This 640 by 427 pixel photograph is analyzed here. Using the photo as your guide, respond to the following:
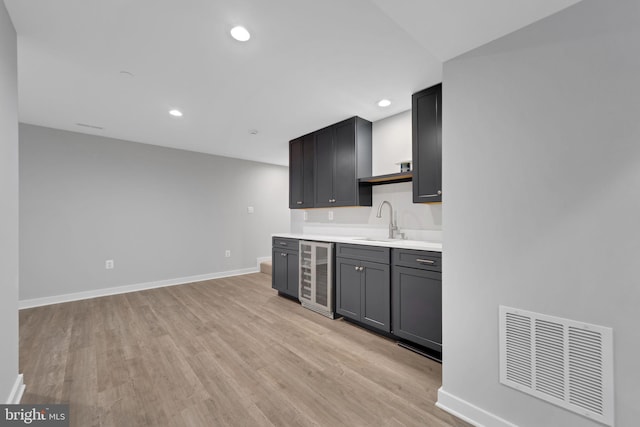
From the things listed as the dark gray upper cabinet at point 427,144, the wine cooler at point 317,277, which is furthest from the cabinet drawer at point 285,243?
the dark gray upper cabinet at point 427,144

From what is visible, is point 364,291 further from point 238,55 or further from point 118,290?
point 118,290

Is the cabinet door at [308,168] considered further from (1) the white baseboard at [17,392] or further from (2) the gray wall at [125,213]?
(1) the white baseboard at [17,392]

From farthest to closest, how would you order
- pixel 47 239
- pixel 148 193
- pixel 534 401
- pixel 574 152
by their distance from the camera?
1. pixel 148 193
2. pixel 47 239
3. pixel 534 401
4. pixel 574 152

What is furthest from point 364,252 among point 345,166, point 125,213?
point 125,213

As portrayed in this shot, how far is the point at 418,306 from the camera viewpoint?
225 cm

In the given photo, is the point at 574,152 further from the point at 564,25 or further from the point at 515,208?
the point at 564,25

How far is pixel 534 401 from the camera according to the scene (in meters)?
1.31

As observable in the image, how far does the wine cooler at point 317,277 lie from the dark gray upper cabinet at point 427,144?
4.05ft

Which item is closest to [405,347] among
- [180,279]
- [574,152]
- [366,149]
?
[574,152]

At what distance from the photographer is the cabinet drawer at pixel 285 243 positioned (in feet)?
12.0

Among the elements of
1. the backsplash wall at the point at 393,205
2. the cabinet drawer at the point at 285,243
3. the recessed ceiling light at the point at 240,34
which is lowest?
the cabinet drawer at the point at 285,243

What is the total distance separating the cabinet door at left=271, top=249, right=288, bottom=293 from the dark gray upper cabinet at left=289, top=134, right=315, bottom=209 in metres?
0.83

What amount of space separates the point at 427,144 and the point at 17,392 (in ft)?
11.8

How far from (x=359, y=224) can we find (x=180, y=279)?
346cm
